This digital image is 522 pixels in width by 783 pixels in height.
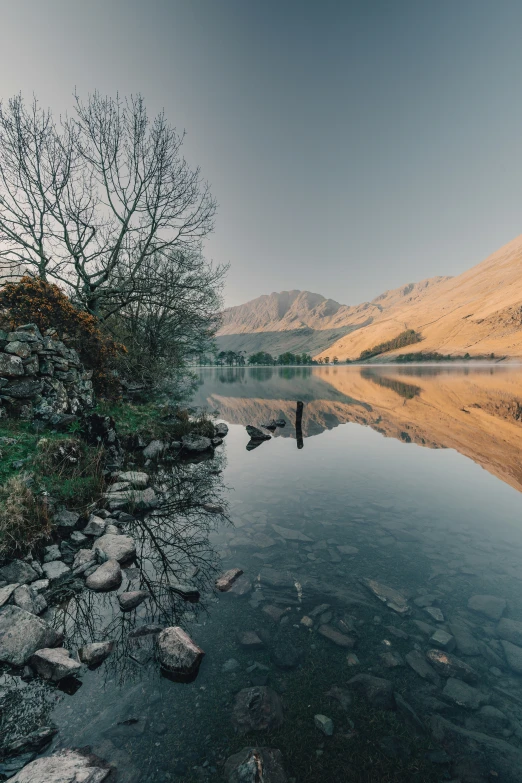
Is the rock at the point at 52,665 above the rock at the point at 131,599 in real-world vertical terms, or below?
above

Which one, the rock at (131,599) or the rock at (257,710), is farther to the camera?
the rock at (131,599)

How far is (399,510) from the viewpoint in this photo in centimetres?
934

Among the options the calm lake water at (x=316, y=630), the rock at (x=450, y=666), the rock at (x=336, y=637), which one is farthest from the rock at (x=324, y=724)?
the rock at (x=450, y=666)

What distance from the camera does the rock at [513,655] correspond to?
14.1 feet

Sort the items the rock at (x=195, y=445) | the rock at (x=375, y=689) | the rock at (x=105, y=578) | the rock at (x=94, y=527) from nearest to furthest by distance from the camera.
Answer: the rock at (x=375, y=689), the rock at (x=105, y=578), the rock at (x=94, y=527), the rock at (x=195, y=445)

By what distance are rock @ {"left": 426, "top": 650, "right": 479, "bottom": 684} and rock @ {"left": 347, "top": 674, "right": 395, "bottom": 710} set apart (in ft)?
2.84

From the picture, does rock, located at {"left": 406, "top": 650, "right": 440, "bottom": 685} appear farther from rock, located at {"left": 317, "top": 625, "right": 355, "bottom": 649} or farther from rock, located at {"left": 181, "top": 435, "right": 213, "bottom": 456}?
rock, located at {"left": 181, "top": 435, "right": 213, "bottom": 456}

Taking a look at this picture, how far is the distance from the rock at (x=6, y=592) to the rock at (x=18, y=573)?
0.40m

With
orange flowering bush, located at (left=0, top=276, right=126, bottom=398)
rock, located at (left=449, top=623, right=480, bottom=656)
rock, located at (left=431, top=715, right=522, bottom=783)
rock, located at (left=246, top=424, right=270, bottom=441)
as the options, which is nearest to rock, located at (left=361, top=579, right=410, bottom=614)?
rock, located at (left=449, top=623, right=480, bottom=656)

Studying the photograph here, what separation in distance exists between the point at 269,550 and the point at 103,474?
5766 mm

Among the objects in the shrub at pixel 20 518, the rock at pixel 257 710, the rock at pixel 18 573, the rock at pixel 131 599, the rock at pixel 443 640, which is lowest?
the rock at pixel 443 640

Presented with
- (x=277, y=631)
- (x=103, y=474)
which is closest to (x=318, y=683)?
(x=277, y=631)

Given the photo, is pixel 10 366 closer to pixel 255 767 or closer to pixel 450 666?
pixel 255 767

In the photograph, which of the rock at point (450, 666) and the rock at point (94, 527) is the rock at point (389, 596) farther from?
the rock at point (94, 527)
